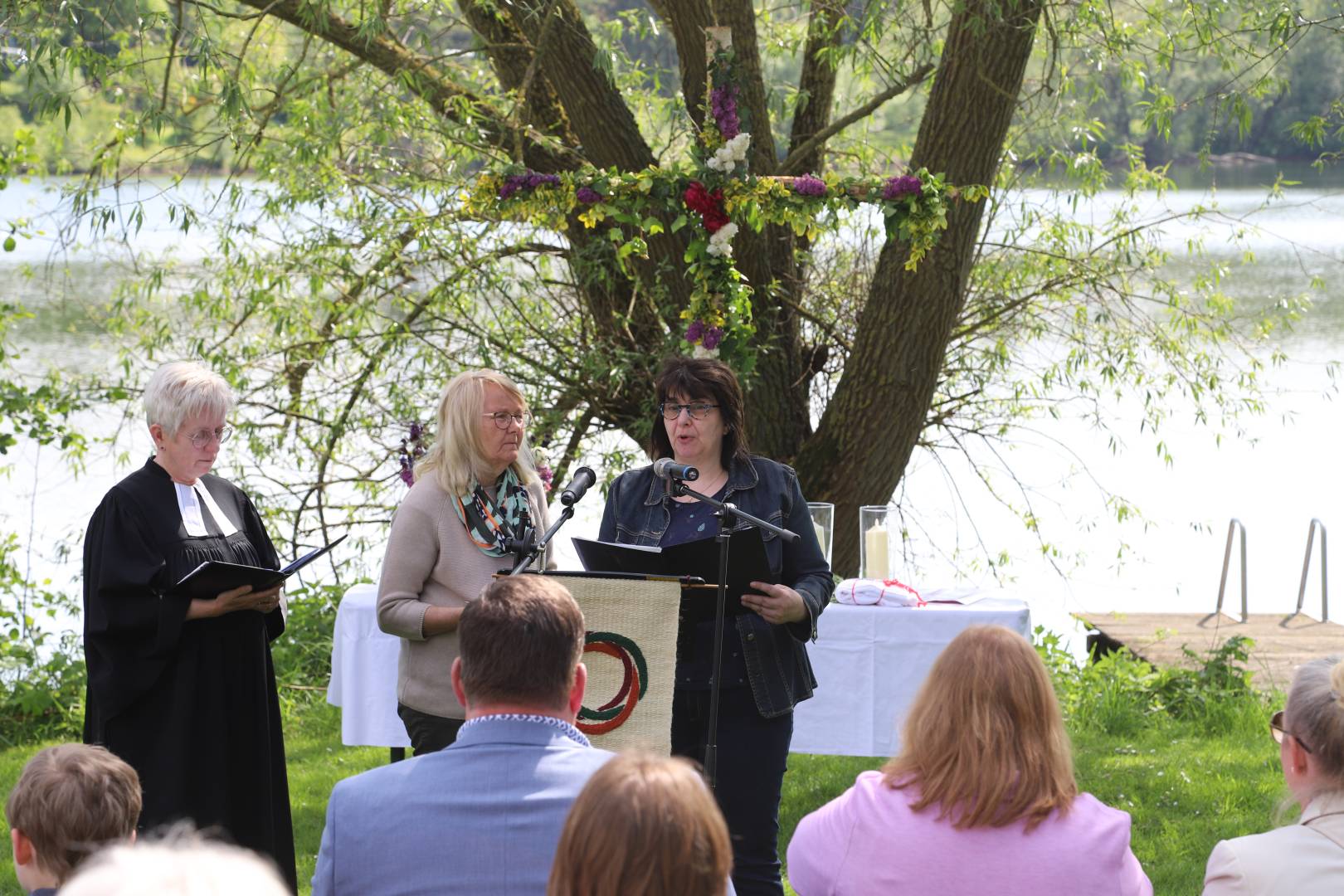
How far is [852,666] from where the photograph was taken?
4.82 meters

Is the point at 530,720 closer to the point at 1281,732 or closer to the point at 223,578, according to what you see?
the point at 1281,732

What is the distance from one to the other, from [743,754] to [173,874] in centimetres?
242

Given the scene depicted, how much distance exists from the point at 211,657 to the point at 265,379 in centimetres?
509

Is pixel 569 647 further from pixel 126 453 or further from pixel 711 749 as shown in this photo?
pixel 126 453

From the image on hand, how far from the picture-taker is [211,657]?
3621 mm

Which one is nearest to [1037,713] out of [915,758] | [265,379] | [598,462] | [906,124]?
[915,758]

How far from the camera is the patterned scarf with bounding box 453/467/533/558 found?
367 centimetres

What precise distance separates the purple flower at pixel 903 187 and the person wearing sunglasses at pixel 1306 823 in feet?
11.9

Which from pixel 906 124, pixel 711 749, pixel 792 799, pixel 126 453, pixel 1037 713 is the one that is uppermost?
pixel 906 124

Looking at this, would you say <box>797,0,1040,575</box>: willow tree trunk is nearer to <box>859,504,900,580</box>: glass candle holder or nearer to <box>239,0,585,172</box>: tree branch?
<box>239,0,585,172</box>: tree branch

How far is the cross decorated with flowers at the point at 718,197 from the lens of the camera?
5.86m

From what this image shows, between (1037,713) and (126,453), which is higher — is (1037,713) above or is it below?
below

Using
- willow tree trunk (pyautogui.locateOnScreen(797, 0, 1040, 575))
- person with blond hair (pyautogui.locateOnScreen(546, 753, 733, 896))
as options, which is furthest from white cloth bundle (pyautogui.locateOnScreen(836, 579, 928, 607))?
person with blond hair (pyautogui.locateOnScreen(546, 753, 733, 896))

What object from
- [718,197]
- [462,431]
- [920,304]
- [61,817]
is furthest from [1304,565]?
[61,817]
